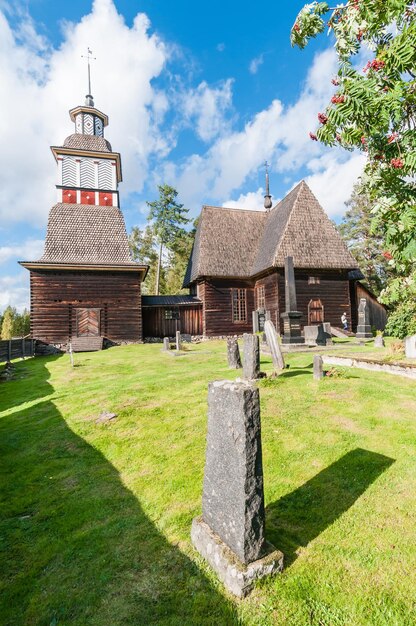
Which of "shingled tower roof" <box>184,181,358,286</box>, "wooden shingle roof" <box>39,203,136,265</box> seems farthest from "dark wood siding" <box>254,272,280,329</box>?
"wooden shingle roof" <box>39,203,136,265</box>

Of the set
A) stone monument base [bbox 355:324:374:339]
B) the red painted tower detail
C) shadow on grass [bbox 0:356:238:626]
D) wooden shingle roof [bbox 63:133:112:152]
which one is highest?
wooden shingle roof [bbox 63:133:112:152]

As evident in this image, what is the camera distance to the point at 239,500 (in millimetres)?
2695

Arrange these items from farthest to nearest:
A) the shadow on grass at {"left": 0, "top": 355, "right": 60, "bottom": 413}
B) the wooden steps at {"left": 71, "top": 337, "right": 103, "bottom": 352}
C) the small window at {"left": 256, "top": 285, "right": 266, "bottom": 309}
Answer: the small window at {"left": 256, "top": 285, "right": 266, "bottom": 309}, the wooden steps at {"left": 71, "top": 337, "right": 103, "bottom": 352}, the shadow on grass at {"left": 0, "top": 355, "right": 60, "bottom": 413}

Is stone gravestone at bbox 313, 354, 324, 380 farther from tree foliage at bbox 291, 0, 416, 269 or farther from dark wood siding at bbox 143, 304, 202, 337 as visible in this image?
dark wood siding at bbox 143, 304, 202, 337

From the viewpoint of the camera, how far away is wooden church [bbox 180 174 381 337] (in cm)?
2067

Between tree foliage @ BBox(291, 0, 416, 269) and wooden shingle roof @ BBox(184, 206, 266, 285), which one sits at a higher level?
wooden shingle roof @ BBox(184, 206, 266, 285)

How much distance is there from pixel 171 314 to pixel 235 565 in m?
20.7

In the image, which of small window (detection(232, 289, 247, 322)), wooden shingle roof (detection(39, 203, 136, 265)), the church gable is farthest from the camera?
small window (detection(232, 289, 247, 322))

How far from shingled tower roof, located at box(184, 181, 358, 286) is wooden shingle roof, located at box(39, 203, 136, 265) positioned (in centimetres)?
602

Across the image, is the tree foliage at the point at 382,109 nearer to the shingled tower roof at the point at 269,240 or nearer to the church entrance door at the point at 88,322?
the shingled tower roof at the point at 269,240

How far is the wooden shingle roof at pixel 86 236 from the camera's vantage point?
20.7 m

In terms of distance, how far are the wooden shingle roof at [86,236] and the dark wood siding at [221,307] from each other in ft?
19.9

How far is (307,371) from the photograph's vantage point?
8641 mm

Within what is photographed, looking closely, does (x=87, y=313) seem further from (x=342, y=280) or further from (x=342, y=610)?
(x=342, y=610)
